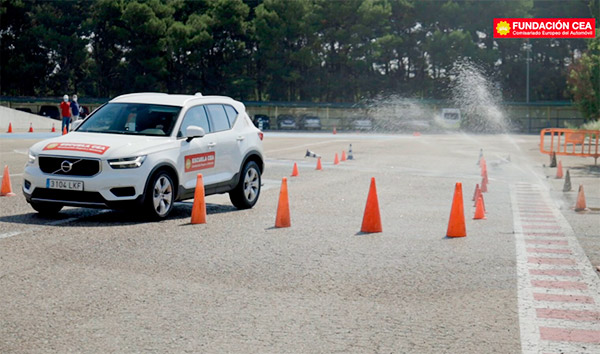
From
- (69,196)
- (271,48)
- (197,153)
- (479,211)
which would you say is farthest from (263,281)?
(271,48)

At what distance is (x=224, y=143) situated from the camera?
1350cm

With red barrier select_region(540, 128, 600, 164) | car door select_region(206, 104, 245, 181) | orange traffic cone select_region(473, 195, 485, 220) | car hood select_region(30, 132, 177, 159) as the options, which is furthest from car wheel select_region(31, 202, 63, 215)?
red barrier select_region(540, 128, 600, 164)

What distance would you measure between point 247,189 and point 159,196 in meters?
2.29

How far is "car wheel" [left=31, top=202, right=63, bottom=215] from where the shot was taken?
11.9 m

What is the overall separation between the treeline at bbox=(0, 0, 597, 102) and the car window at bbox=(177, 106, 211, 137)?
73.6 metres

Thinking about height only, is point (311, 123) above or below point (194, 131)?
below

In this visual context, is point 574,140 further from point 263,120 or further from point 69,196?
point 263,120

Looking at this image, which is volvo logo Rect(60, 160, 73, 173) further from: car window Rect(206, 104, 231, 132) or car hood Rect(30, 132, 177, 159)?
car window Rect(206, 104, 231, 132)

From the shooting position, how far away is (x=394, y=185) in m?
19.6

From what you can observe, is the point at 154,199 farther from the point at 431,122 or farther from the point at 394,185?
the point at 431,122

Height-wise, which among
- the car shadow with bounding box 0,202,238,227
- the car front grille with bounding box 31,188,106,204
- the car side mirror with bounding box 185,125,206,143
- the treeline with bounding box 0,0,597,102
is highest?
the treeline with bounding box 0,0,597,102

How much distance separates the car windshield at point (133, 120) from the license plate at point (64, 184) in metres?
1.39

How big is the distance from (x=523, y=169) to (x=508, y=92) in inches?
2607

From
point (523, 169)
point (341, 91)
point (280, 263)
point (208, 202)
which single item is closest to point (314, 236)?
point (280, 263)
